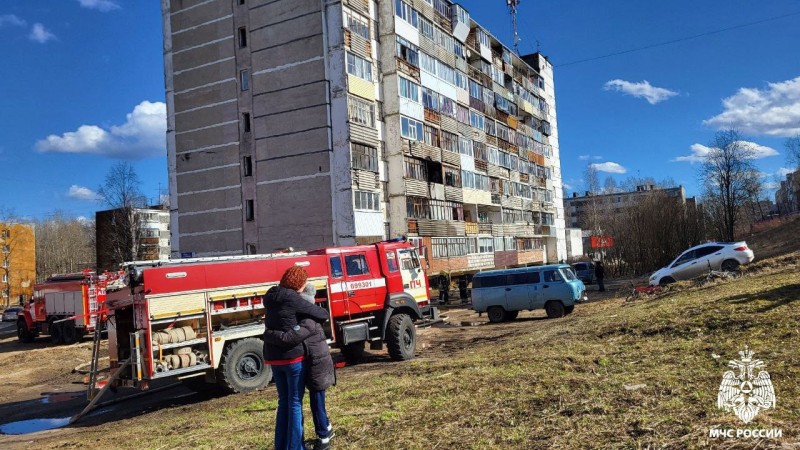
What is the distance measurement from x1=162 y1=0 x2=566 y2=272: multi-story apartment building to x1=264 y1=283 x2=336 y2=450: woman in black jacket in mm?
27515

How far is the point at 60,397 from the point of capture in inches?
567

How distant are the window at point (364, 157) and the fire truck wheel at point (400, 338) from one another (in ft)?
66.8

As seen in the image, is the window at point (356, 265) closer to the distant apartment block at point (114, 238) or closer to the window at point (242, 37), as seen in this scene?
the window at point (242, 37)

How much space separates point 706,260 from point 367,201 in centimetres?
1914

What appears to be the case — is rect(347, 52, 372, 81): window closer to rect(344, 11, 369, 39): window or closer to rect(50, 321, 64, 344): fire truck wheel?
rect(344, 11, 369, 39): window

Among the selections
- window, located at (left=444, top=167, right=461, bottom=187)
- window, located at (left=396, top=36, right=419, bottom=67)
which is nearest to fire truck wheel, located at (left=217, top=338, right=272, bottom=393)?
window, located at (left=396, top=36, right=419, bottom=67)

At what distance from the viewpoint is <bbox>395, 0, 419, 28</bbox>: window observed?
39.0 m

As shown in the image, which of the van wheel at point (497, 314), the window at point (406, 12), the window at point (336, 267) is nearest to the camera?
the window at point (336, 267)

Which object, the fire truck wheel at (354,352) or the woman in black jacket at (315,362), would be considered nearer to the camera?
the woman in black jacket at (315,362)

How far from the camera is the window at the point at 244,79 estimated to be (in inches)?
1451

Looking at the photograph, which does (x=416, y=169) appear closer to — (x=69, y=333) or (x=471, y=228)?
(x=471, y=228)

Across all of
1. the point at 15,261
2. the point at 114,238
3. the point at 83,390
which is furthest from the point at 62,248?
the point at 83,390

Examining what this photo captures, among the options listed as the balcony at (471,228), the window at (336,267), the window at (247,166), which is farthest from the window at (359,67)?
the window at (336,267)

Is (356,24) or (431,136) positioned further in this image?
(431,136)
